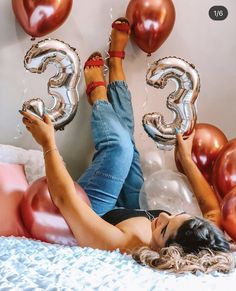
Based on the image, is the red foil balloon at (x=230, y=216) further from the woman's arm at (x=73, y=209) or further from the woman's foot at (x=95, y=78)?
the woman's foot at (x=95, y=78)

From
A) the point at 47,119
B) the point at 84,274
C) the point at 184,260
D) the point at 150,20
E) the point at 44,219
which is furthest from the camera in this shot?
the point at 150,20

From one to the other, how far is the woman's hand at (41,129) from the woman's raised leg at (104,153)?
0.90 ft

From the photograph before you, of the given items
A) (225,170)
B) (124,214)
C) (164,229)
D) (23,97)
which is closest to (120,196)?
(124,214)

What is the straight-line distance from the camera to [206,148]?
1.76m

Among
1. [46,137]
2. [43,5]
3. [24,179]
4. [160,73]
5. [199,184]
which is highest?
[43,5]

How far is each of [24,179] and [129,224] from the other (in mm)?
395

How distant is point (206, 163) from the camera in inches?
69.8

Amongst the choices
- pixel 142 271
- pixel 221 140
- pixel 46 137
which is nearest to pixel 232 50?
pixel 221 140

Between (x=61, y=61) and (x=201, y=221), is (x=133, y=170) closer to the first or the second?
(x=61, y=61)

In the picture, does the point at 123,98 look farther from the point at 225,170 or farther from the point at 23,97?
the point at 225,170

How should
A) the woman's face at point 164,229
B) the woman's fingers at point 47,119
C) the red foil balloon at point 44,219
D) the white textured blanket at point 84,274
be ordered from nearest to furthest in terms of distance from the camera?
the white textured blanket at point 84,274, the woman's face at point 164,229, the red foil balloon at point 44,219, the woman's fingers at point 47,119

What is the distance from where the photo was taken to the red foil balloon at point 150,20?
182 cm

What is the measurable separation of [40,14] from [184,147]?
0.65m

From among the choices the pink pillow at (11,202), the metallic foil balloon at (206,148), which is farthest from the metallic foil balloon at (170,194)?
the pink pillow at (11,202)
